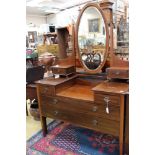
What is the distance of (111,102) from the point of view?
179 centimetres

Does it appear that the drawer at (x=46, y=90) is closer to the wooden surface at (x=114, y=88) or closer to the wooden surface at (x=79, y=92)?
the wooden surface at (x=79, y=92)

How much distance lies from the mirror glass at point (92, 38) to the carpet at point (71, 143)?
0.88 m

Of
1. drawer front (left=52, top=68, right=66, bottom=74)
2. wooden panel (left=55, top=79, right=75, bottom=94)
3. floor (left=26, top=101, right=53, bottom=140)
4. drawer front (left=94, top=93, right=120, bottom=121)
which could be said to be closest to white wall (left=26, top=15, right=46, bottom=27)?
floor (left=26, top=101, right=53, bottom=140)

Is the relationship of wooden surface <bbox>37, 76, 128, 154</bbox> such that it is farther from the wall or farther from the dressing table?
the wall

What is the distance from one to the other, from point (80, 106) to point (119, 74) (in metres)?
0.54

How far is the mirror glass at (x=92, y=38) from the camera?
7.16 feet

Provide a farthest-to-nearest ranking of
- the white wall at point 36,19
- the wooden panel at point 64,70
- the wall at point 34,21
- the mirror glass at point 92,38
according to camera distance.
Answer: the white wall at point 36,19 → the wall at point 34,21 → the wooden panel at point 64,70 → the mirror glass at point 92,38

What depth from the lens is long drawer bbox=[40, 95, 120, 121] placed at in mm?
1816

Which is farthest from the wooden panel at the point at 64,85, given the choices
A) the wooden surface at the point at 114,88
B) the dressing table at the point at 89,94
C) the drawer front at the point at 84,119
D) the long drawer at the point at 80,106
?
the wooden surface at the point at 114,88

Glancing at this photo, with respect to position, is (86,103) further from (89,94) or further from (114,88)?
(114,88)

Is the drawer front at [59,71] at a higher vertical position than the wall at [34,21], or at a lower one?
lower
